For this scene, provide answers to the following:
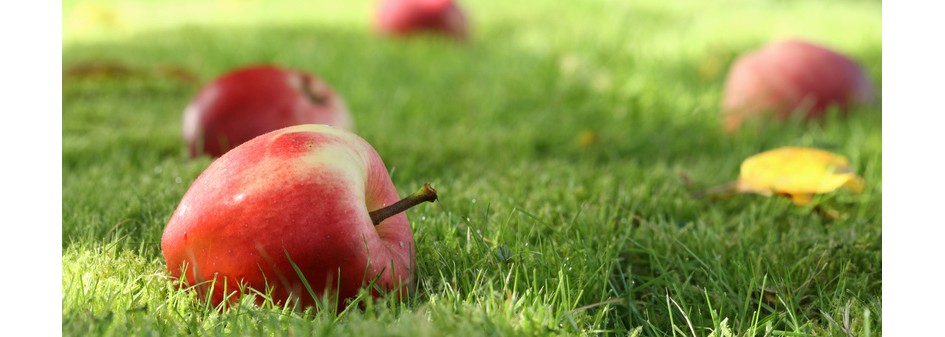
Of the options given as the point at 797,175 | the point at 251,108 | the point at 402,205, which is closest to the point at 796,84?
the point at 797,175

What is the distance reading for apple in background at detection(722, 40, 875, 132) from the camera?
3.37 meters

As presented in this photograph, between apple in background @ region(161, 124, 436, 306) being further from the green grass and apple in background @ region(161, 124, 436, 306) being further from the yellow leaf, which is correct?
the yellow leaf

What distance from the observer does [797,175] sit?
7.84 ft

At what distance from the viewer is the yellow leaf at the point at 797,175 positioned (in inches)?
91.2

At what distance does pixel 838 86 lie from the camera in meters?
3.40

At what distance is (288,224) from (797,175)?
4.80 feet

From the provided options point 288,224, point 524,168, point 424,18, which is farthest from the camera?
point 424,18

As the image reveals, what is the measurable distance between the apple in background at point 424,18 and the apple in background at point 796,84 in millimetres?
1661

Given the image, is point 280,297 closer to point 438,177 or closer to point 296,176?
point 296,176

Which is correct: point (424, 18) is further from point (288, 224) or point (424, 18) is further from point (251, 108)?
point (288, 224)

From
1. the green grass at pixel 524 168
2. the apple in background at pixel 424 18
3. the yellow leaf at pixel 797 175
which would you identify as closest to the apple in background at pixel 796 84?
the green grass at pixel 524 168

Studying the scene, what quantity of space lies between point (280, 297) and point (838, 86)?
2.55 meters

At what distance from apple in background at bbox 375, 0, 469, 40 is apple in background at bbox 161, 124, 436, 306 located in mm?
3175

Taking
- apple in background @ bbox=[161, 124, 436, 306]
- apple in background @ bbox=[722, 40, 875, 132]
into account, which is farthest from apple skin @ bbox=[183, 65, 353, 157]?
apple in background @ bbox=[722, 40, 875, 132]
